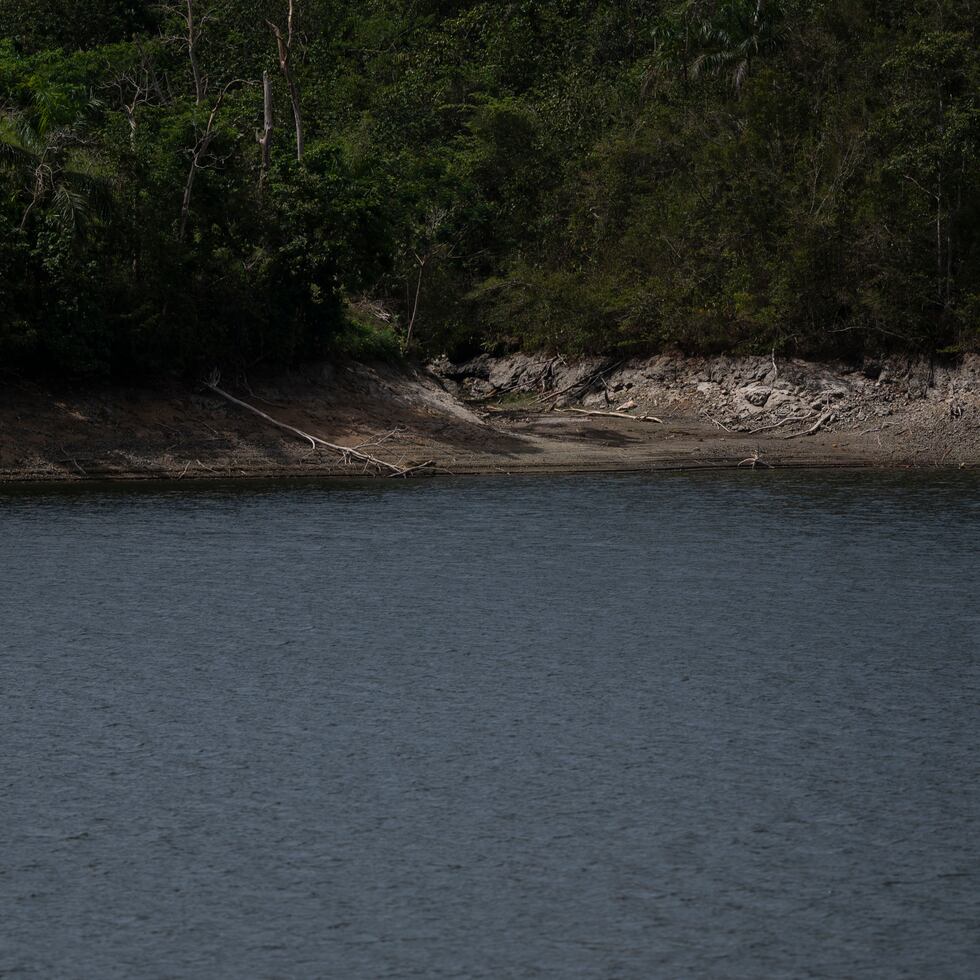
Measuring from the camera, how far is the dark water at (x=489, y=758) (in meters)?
12.9

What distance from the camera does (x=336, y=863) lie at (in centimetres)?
1445

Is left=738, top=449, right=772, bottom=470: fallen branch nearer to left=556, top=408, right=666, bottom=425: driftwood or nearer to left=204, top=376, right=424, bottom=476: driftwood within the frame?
left=556, top=408, right=666, bottom=425: driftwood

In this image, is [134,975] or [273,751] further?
[273,751]

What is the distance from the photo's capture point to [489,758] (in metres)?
17.9

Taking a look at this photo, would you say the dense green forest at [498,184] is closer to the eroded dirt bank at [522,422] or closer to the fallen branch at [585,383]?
the fallen branch at [585,383]

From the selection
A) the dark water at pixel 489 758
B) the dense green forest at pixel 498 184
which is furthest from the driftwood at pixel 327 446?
the dark water at pixel 489 758

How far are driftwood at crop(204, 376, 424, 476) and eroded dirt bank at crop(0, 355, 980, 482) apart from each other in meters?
0.17

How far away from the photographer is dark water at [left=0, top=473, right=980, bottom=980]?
1287cm

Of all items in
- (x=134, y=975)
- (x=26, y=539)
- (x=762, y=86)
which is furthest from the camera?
(x=762, y=86)

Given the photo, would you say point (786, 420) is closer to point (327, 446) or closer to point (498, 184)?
point (327, 446)

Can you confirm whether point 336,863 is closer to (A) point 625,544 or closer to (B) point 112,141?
(A) point 625,544

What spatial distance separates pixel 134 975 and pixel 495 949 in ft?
9.48

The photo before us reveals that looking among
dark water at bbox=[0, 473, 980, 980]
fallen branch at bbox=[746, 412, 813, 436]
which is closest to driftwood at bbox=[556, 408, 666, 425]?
Result: fallen branch at bbox=[746, 412, 813, 436]

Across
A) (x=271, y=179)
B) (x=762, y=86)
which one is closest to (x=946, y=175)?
(x=762, y=86)
